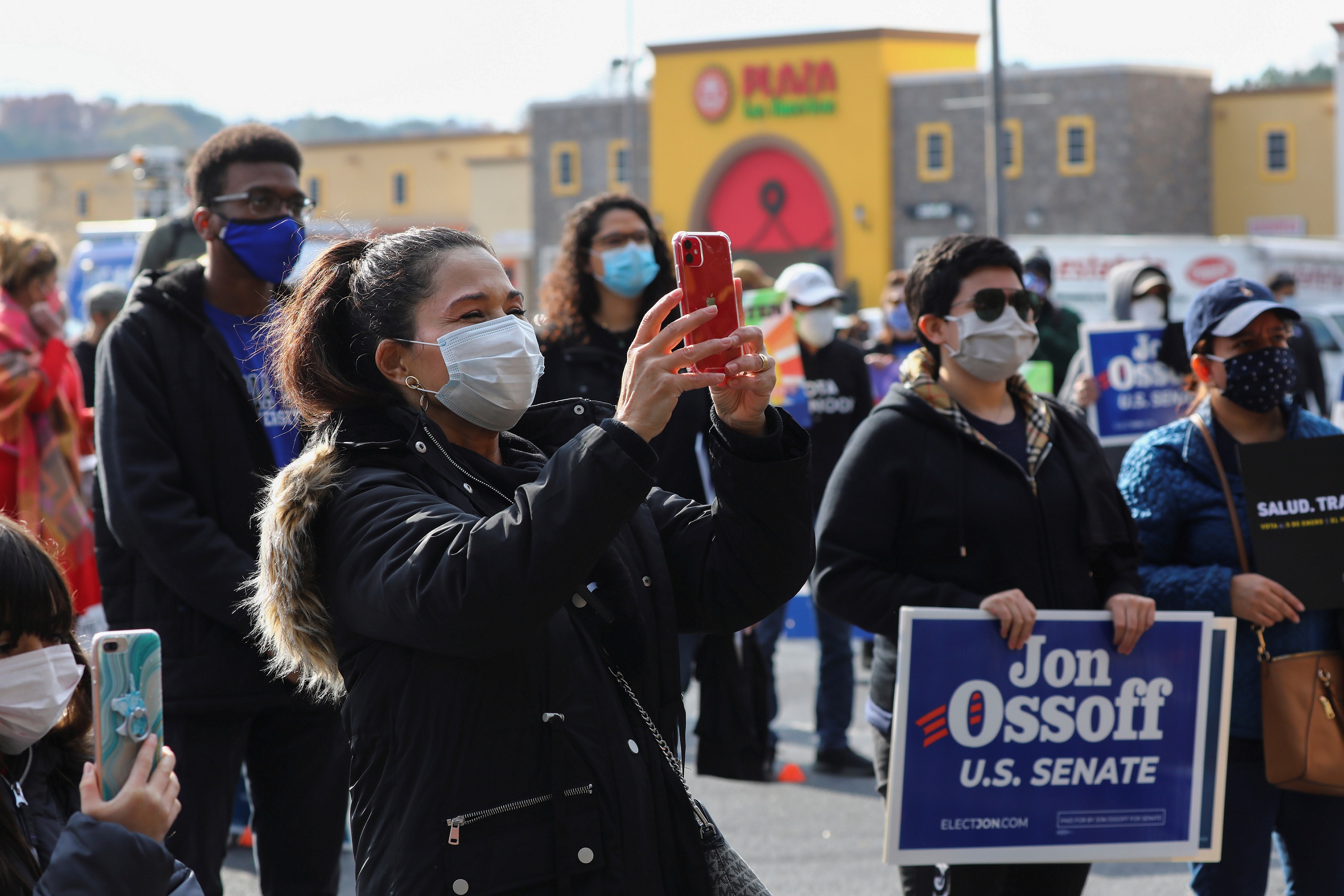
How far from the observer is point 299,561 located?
7.47ft

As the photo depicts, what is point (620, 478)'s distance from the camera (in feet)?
6.55

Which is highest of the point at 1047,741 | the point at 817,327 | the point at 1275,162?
the point at 1275,162

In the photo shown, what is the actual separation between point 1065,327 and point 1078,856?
21.8 ft

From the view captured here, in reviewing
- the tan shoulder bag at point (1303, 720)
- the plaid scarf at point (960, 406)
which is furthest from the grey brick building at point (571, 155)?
the tan shoulder bag at point (1303, 720)

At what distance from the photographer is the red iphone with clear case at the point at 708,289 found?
85.7 inches

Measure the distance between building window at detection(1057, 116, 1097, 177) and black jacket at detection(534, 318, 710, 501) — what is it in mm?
44852

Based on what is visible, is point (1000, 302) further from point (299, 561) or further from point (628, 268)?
point (299, 561)

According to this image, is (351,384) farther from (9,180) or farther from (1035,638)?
(9,180)

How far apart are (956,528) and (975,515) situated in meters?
0.06

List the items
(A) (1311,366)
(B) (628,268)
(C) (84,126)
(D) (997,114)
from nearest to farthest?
(B) (628,268), (A) (1311,366), (D) (997,114), (C) (84,126)

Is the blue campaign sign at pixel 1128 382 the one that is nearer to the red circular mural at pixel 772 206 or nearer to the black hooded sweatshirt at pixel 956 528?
the black hooded sweatshirt at pixel 956 528

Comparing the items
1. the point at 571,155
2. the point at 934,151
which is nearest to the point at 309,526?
the point at 934,151

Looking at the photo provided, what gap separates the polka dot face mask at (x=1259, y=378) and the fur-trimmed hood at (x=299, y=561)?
2662mm

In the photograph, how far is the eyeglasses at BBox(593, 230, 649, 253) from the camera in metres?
5.31
